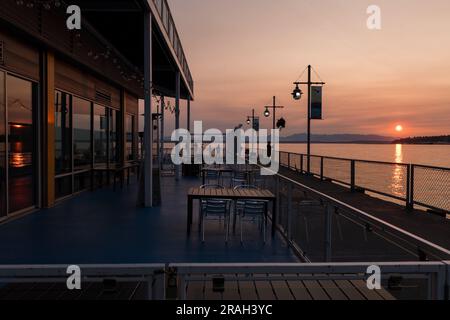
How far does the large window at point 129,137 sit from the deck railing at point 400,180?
8146 mm

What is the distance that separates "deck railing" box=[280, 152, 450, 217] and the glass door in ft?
27.5

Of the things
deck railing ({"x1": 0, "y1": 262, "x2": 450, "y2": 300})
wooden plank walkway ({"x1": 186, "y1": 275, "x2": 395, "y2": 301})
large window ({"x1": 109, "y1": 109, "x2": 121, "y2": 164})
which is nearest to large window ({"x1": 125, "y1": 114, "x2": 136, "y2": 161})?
large window ({"x1": 109, "y1": 109, "x2": 121, "y2": 164})

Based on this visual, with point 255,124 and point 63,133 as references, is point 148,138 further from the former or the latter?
point 255,124

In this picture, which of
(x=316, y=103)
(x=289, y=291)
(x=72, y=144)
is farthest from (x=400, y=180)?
(x=289, y=291)

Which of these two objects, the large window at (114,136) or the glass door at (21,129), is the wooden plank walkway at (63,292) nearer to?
the glass door at (21,129)

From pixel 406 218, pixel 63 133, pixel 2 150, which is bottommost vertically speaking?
pixel 406 218

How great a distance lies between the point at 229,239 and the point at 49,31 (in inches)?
212

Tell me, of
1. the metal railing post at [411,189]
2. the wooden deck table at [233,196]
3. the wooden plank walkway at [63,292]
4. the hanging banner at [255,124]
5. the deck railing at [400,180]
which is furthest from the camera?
the hanging banner at [255,124]

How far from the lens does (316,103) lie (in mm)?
16812

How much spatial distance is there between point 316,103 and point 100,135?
9141 mm

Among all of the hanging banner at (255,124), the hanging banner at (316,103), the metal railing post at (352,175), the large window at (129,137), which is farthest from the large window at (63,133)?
the hanging banner at (255,124)

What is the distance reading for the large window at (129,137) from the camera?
1586 cm

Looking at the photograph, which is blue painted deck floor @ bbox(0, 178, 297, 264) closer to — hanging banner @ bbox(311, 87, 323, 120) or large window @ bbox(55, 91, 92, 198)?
large window @ bbox(55, 91, 92, 198)
